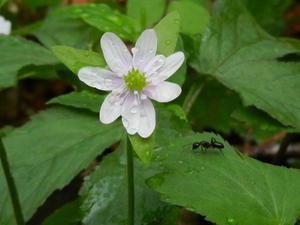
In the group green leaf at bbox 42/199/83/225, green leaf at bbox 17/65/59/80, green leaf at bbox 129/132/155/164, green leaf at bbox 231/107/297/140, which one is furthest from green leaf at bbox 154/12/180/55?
green leaf at bbox 17/65/59/80

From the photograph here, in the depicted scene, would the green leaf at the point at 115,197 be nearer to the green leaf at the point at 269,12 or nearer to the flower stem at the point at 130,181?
the flower stem at the point at 130,181

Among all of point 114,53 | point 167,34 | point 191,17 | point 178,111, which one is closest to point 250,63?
point 178,111

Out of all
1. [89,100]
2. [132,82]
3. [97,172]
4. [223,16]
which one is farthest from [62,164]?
[223,16]

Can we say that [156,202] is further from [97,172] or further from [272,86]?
[272,86]

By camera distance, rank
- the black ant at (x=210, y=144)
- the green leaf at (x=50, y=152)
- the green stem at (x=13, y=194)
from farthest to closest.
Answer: the green leaf at (x=50, y=152)
the green stem at (x=13, y=194)
the black ant at (x=210, y=144)

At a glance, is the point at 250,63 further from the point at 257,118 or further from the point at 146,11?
the point at 146,11

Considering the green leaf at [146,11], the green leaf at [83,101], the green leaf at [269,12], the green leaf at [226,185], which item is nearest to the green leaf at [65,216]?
the green leaf at [83,101]
